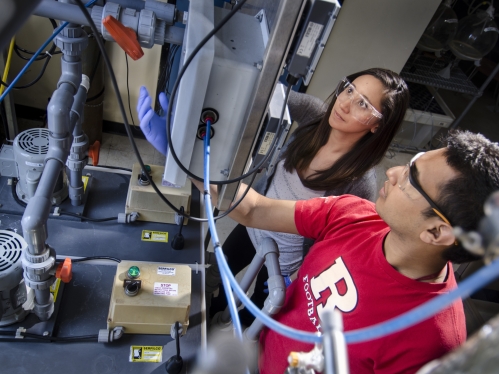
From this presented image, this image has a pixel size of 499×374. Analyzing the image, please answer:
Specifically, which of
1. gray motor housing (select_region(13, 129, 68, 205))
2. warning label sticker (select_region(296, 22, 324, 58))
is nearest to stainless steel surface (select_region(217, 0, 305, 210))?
warning label sticker (select_region(296, 22, 324, 58))

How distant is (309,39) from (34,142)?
122cm

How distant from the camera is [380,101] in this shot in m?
1.21

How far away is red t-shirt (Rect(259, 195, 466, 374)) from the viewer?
801 mm

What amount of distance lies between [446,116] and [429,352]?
3041mm

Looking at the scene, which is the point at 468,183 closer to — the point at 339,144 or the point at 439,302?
the point at 439,302

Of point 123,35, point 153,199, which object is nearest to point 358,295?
point 123,35

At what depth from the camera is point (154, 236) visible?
1.52 m

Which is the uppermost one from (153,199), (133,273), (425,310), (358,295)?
(425,310)

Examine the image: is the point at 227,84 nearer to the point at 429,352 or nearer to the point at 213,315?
the point at 429,352

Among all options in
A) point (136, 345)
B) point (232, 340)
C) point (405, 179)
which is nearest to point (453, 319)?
point (405, 179)

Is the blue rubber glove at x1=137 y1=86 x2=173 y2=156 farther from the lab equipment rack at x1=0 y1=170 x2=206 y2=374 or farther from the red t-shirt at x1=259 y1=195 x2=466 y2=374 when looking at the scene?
the lab equipment rack at x1=0 y1=170 x2=206 y2=374

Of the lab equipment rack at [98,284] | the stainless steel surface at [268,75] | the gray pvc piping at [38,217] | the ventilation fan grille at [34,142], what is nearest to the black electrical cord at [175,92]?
the stainless steel surface at [268,75]

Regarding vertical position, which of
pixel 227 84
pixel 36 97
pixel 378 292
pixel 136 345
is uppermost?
pixel 227 84

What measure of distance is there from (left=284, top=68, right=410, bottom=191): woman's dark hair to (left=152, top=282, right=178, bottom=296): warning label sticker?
1.81 ft
